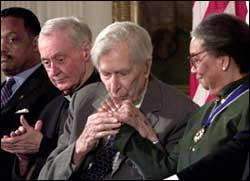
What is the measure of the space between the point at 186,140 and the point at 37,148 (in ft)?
2.84

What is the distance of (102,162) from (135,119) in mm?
298

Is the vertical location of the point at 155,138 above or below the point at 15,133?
above

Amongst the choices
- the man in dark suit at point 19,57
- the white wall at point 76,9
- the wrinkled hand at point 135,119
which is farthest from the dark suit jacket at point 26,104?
→ the white wall at point 76,9

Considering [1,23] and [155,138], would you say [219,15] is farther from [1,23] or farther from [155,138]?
[1,23]

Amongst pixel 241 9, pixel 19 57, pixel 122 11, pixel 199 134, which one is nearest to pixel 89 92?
pixel 199 134

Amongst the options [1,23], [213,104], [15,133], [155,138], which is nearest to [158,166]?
[155,138]

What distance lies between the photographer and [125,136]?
3.11 metres

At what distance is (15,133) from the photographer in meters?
3.71

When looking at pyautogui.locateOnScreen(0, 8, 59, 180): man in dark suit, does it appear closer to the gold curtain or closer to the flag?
the flag

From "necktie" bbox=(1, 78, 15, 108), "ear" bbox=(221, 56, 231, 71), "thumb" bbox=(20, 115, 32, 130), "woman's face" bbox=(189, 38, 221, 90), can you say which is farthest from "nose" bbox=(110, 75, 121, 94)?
"necktie" bbox=(1, 78, 15, 108)

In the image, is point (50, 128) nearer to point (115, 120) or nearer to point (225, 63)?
point (115, 120)

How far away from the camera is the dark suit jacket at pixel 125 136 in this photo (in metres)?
3.18

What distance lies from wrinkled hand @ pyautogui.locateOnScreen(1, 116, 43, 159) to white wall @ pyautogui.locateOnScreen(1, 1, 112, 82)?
10.0 ft

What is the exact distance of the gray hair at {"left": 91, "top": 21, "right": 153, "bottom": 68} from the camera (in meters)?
3.24
